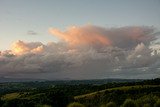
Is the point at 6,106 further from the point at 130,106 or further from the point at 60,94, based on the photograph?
the point at 130,106

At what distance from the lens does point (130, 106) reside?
7407 inches

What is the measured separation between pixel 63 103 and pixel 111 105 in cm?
3231

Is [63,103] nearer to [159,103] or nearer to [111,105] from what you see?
[111,105]

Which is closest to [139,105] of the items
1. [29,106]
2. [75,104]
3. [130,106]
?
[130,106]

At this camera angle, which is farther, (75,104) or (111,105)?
(111,105)

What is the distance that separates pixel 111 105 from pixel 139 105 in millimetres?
19910

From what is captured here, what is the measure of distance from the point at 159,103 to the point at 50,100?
7195 centimetres

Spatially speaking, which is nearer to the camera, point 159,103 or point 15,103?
point 159,103

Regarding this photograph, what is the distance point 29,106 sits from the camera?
19425cm

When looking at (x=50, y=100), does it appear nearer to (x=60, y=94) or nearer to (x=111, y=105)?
(x=60, y=94)

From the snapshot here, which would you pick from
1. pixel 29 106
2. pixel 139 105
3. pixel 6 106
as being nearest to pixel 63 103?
pixel 29 106

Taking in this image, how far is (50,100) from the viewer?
195625 mm

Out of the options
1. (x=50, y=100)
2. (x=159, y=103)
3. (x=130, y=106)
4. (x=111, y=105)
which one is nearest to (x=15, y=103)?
(x=50, y=100)

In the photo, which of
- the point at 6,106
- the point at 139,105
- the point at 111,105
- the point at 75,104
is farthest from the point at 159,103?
the point at 6,106
